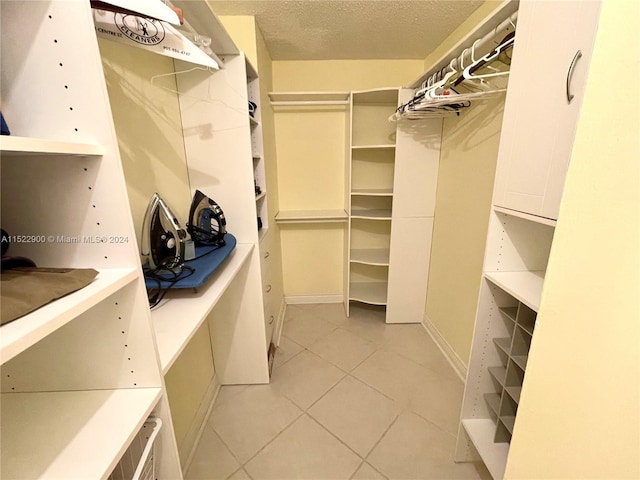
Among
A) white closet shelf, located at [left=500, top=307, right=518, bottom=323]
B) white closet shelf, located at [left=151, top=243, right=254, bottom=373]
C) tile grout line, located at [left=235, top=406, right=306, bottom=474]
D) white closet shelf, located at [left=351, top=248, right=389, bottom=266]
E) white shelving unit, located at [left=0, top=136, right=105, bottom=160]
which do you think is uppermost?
white shelving unit, located at [left=0, top=136, right=105, bottom=160]

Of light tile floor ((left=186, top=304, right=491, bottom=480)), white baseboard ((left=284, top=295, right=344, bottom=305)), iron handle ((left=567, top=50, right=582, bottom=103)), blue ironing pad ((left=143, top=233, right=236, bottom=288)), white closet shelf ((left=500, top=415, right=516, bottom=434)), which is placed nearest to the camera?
→ iron handle ((left=567, top=50, right=582, bottom=103))

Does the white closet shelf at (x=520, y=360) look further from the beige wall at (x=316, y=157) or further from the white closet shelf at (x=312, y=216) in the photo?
the beige wall at (x=316, y=157)

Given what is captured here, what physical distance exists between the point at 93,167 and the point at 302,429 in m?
1.66

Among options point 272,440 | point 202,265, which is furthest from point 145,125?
point 272,440

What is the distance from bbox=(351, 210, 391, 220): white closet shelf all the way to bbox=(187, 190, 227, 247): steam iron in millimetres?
1309

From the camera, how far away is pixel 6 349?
0.34 m

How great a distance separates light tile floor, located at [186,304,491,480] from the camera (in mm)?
1360

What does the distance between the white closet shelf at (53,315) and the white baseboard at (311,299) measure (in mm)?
2498

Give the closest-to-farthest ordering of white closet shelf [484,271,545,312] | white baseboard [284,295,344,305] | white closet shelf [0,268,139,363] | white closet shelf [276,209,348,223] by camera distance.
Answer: white closet shelf [0,268,139,363], white closet shelf [484,271,545,312], white closet shelf [276,209,348,223], white baseboard [284,295,344,305]

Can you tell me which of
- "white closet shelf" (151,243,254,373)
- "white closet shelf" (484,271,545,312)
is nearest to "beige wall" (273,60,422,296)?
"white closet shelf" (151,243,254,373)

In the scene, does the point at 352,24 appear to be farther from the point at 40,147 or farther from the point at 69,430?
the point at 69,430

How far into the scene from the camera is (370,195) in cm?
246

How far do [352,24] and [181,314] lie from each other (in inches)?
81.5

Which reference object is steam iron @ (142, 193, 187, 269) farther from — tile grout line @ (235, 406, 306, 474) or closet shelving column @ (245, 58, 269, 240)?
tile grout line @ (235, 406, 306, 474)
